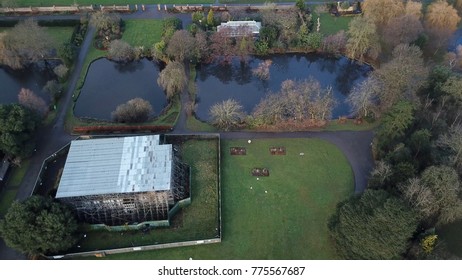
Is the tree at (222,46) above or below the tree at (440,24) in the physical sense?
below

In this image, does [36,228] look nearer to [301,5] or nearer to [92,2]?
[92,2]

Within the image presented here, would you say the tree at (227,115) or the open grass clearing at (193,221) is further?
the tree at (227,115)

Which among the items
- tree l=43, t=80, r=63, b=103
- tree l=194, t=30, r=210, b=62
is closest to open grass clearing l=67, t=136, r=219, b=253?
tree l=194, t=30, r=210, b=62

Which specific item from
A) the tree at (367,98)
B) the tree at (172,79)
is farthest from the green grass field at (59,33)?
the tree at (367,98)

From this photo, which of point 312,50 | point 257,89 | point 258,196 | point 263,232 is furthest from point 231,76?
point 263,232

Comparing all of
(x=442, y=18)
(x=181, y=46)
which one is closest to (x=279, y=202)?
(x=181, y=46)

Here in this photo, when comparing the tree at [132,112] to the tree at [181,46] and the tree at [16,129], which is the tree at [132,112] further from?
the tree at [181,46]

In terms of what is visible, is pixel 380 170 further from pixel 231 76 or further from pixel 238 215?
pixel 231 76
